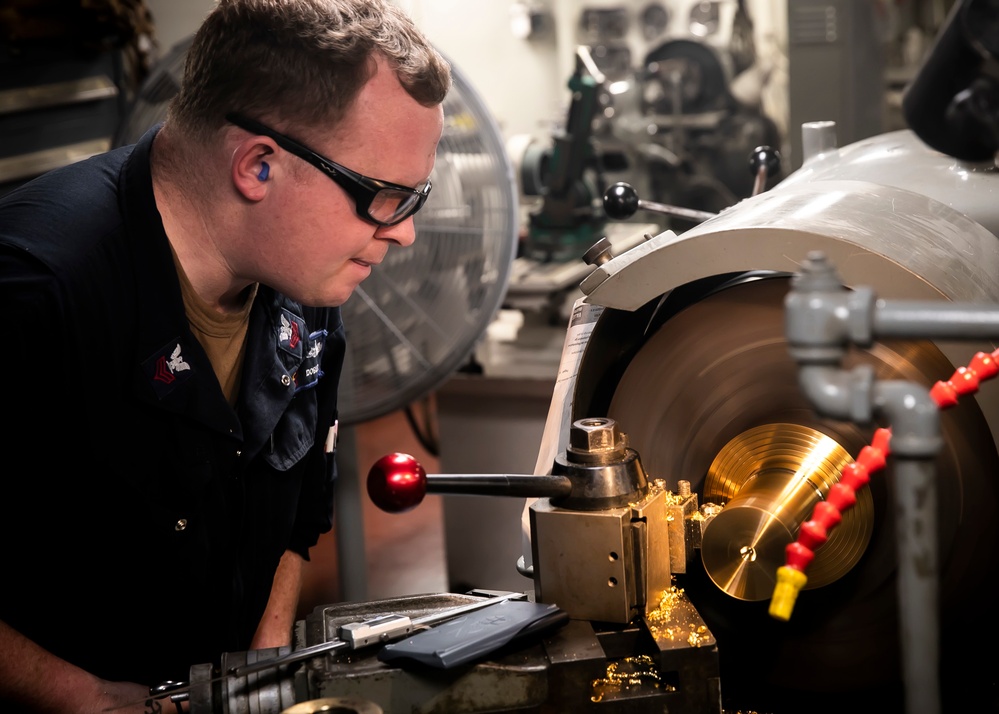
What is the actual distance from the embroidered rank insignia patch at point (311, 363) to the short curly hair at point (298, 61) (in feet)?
1.06

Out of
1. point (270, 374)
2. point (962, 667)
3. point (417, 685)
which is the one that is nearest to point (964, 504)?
point (962, 667)

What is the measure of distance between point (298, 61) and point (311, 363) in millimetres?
416

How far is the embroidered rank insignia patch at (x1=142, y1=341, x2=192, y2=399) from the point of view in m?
1.04

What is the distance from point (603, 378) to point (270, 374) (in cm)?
40

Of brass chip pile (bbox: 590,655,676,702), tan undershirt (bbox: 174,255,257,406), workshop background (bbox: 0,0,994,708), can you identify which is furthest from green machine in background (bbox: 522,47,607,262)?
brass chip pile (bbox: 590,655,676,702)

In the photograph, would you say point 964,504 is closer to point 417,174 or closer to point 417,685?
point 417,685

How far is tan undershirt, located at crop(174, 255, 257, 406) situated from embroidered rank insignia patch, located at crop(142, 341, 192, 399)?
0.08m

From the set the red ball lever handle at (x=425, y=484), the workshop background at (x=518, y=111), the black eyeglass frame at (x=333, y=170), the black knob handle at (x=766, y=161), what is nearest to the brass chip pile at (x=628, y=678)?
the red ball lever handle at (x=425, y=484)

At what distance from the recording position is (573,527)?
82 centimetres

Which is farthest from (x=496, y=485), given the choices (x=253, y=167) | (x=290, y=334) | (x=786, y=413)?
(x=290, y=334)

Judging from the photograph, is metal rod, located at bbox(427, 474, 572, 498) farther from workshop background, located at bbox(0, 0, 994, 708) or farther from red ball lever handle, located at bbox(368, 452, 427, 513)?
workshop background, located at bbox(0, 0, 994, 708)

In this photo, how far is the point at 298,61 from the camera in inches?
38.8

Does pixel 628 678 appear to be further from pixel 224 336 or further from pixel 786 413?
pixel 224 336

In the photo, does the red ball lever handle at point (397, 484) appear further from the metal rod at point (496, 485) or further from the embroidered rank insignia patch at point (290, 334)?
the embroidered rank insignia patch at point (290, 334)
